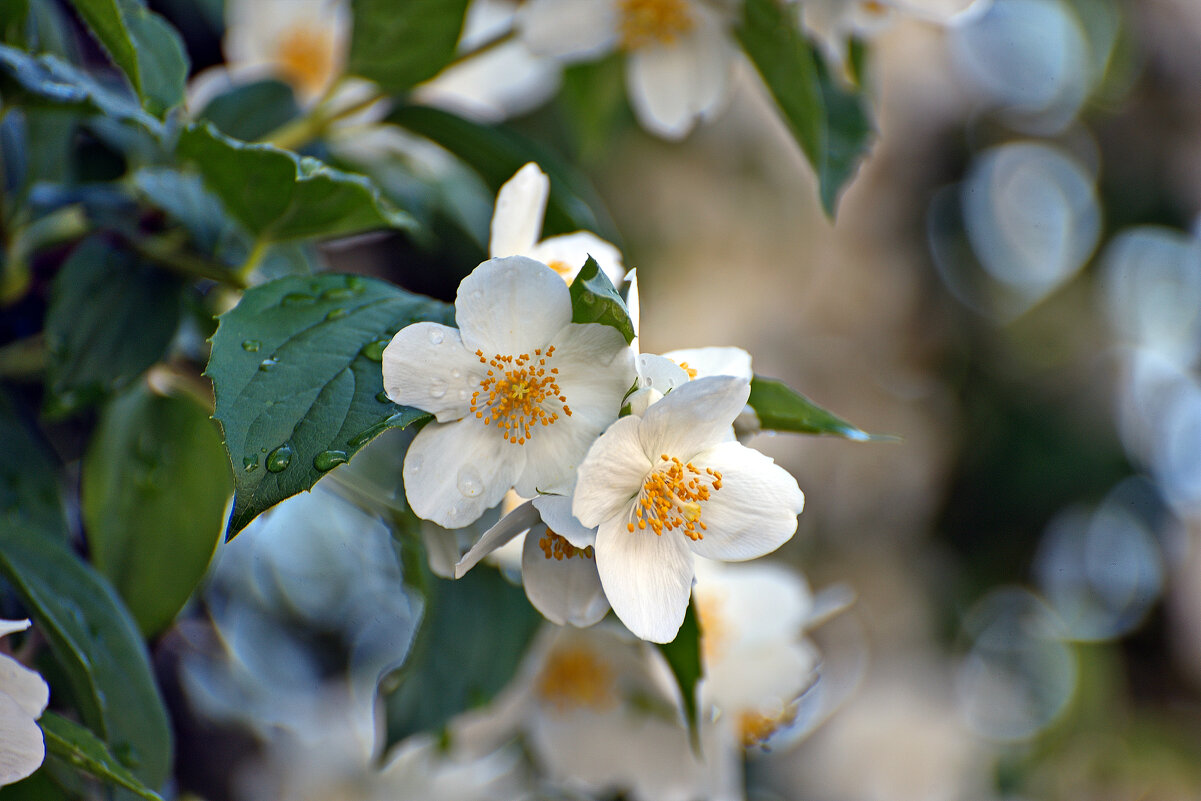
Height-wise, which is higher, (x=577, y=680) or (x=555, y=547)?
(x=555, y=547)

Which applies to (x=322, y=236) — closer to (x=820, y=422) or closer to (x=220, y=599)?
(x=820, y=422)

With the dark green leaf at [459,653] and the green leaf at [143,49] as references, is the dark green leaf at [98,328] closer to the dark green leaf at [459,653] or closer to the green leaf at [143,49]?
the green leaf at [143,49]

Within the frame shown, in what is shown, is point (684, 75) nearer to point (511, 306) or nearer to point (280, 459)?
point (511, 306)

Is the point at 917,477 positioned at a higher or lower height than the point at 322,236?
lower

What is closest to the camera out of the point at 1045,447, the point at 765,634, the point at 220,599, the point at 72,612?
the point at 72,612

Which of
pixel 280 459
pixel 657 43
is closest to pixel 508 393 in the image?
pixel 280 459

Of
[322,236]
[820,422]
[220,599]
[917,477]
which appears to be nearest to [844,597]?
[820,422]
